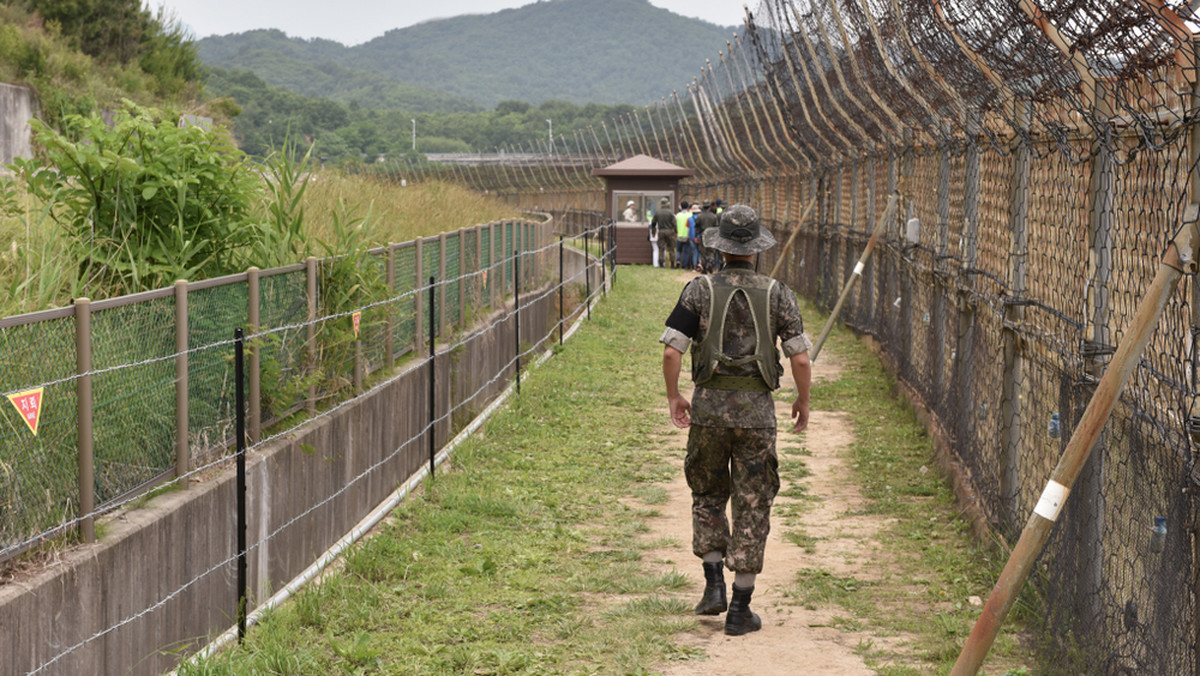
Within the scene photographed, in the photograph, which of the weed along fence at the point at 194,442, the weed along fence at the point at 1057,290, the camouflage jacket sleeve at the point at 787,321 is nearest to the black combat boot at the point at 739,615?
the camouflage jacket sleeve at the point at 787,321

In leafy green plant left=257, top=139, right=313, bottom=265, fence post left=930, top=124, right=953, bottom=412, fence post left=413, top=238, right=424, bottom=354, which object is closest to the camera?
leafy green plant left=257, top=139, right=313, bottom=265

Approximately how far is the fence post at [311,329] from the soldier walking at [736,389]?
3145mm

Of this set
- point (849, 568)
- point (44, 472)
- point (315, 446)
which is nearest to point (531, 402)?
point (315, 446)

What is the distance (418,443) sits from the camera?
1084 centimetres

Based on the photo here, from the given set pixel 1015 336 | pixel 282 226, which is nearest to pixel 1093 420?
pixel 1015 336

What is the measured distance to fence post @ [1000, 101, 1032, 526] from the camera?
23.5ft

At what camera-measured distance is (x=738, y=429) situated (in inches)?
249

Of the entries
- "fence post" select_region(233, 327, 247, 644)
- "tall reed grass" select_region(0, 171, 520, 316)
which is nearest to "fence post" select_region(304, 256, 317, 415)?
"tall reed grass" select_region(0, 171, 520, 316)

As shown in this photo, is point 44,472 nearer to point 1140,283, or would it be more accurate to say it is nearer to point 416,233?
point 1140,283

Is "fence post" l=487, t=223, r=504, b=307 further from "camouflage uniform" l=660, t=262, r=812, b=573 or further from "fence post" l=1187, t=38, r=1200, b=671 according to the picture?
"fence post" l=1187, t=38, r=1200, b=671

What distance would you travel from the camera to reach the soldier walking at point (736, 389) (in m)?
6.31

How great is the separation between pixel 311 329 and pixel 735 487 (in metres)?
3.65

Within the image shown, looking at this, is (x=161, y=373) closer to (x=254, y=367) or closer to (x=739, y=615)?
(x=254, y=367)

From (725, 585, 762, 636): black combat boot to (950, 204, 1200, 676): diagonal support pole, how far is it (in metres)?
2.59
